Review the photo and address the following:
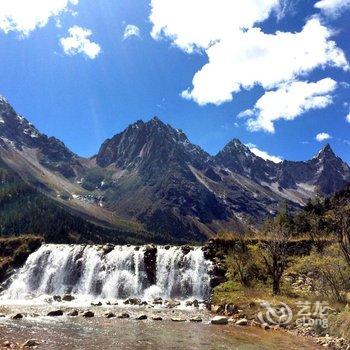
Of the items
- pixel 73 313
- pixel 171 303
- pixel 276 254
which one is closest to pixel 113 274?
pixel 171 303

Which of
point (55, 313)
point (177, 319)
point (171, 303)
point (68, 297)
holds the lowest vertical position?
point (55, 313)

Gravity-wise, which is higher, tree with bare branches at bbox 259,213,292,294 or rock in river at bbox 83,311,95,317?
tree with bare branches at bbox 259,213,292,294

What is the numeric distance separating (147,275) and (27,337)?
3334cm

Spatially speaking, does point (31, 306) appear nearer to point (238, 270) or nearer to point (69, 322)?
point (69, 322)

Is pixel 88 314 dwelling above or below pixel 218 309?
below

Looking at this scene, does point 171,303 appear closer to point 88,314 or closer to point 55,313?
point 88,314

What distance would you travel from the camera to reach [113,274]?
214 ft

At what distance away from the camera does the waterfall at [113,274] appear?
2453 inches

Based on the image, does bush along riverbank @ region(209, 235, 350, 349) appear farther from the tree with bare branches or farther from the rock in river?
the rock in river

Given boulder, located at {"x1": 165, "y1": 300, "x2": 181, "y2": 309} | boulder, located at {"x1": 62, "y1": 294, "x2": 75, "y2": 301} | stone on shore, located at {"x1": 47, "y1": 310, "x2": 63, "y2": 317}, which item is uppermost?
boulder, located at {"x1": 165, "y1": 300, "x2": 181, "y2": 309}

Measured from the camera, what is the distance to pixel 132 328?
37438mm

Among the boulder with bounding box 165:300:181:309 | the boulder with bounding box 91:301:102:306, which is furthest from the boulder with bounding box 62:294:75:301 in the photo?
the boulder with bounding box 165:300:181:309

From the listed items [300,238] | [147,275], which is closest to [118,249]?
[147,275]

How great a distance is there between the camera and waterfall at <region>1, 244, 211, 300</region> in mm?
62312
